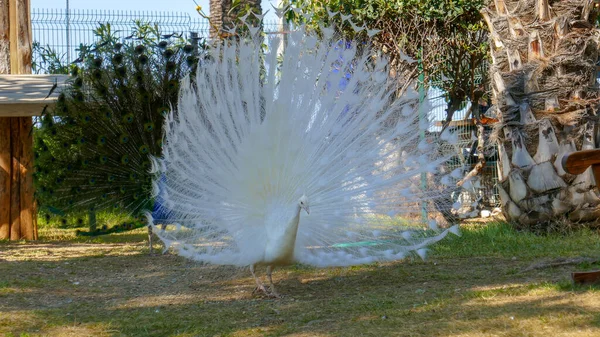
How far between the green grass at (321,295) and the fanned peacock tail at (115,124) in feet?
2.51

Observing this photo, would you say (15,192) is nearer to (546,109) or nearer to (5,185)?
(5,185)

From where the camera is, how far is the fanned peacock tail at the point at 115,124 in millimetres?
9102

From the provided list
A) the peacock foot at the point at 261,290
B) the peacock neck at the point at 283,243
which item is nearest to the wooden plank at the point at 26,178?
the peacock foot at the point at 261,290

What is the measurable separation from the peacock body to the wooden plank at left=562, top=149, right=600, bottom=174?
1.13m

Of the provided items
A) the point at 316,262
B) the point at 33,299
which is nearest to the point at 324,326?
the point at 316,262

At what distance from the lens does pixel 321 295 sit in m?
6.32

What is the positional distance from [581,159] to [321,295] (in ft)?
7.80

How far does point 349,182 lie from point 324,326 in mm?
1436

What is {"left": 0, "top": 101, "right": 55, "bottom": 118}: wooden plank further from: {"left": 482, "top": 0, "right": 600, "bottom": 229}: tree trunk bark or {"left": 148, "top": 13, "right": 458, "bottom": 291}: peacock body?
{"left": 482, "top": 0, "right": 600, "bottom": 229}: tree trunk bark

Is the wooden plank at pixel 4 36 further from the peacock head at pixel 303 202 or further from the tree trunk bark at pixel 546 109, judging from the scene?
the peacock head at pixel 303 202

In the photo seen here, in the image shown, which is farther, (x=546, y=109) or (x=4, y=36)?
(x=4, y=36)

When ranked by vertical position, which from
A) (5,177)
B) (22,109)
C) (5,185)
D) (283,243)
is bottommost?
(5,185)

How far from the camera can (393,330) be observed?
4797 mm

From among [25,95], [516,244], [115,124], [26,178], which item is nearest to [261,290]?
[516,244]
